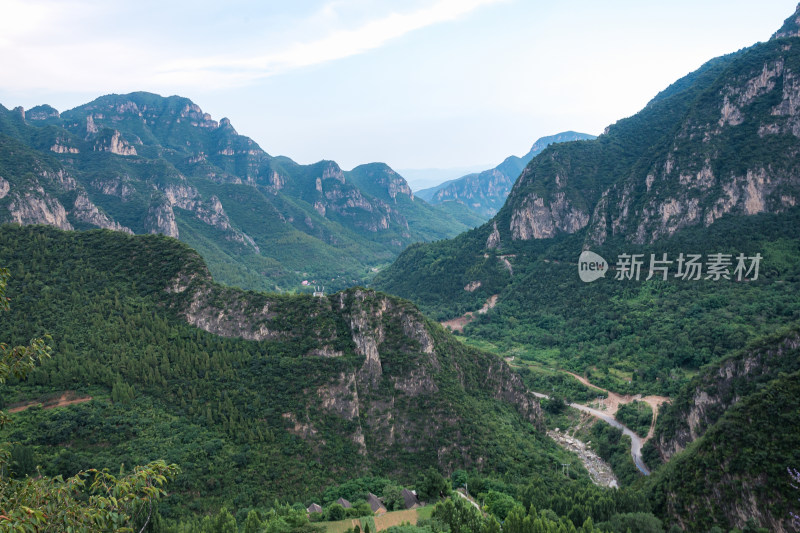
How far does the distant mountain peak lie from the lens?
145m

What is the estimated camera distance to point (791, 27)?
14950 cm

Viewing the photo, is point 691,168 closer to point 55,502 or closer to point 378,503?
point 378,503

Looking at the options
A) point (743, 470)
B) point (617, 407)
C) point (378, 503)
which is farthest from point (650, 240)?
point (378, 503)

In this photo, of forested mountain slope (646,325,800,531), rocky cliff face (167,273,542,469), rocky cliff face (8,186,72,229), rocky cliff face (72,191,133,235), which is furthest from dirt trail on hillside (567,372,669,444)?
rocky cliff face (72,191,133,235)

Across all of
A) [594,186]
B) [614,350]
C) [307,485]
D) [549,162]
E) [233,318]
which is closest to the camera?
[307,485]

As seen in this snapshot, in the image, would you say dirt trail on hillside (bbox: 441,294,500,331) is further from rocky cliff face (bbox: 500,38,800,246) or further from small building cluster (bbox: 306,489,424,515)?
small building cluster (bbox: 306,489,424,515)

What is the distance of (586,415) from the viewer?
7656cm

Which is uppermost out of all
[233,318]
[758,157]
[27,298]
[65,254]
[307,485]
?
[758,157]

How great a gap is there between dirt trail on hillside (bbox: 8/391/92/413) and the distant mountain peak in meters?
199

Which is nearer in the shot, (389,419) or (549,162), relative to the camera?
(389,419)

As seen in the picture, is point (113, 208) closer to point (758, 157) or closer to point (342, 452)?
point (342, 452)

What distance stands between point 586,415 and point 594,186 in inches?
3834

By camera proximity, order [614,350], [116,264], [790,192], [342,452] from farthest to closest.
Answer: [790,192] < [614,350] < [116,264] < [342,452]

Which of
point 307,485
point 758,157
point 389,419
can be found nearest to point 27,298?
point 307,485
